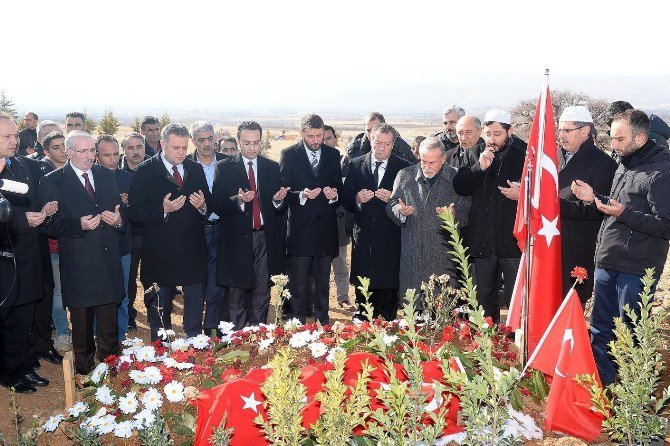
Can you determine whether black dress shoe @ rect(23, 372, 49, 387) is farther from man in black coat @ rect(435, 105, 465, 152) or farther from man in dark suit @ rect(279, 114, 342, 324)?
man in black coat @ rect(435, 105, 465, 152)

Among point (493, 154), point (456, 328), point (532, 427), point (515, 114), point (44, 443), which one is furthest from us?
point (515, 114)

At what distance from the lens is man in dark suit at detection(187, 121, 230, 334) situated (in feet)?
23.2

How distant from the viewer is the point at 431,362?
4047 mm

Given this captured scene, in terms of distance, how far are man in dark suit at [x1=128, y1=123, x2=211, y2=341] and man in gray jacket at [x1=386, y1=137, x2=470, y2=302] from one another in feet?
6.58

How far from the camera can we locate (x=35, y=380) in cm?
593

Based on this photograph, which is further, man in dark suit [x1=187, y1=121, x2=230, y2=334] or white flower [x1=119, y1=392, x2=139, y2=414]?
man in dark suit [x1=187, y1=121, x2=230, y2=334]

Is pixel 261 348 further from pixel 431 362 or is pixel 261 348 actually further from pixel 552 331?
pixel 552 331

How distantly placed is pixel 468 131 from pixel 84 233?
12.7 ft

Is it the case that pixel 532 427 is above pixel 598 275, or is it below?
below

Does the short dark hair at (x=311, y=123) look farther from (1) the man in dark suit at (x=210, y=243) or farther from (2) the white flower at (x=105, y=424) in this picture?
(2) the white flower at (x=105, y=424)

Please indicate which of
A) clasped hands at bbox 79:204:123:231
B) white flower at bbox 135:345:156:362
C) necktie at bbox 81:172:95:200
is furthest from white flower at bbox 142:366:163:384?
necktie at bbox 81:172:95:200

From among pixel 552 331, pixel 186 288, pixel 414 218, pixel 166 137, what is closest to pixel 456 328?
pixel 552 331

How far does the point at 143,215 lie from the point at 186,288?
2.89 ft

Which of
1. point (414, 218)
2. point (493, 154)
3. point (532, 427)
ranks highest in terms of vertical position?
point (493, 154)
